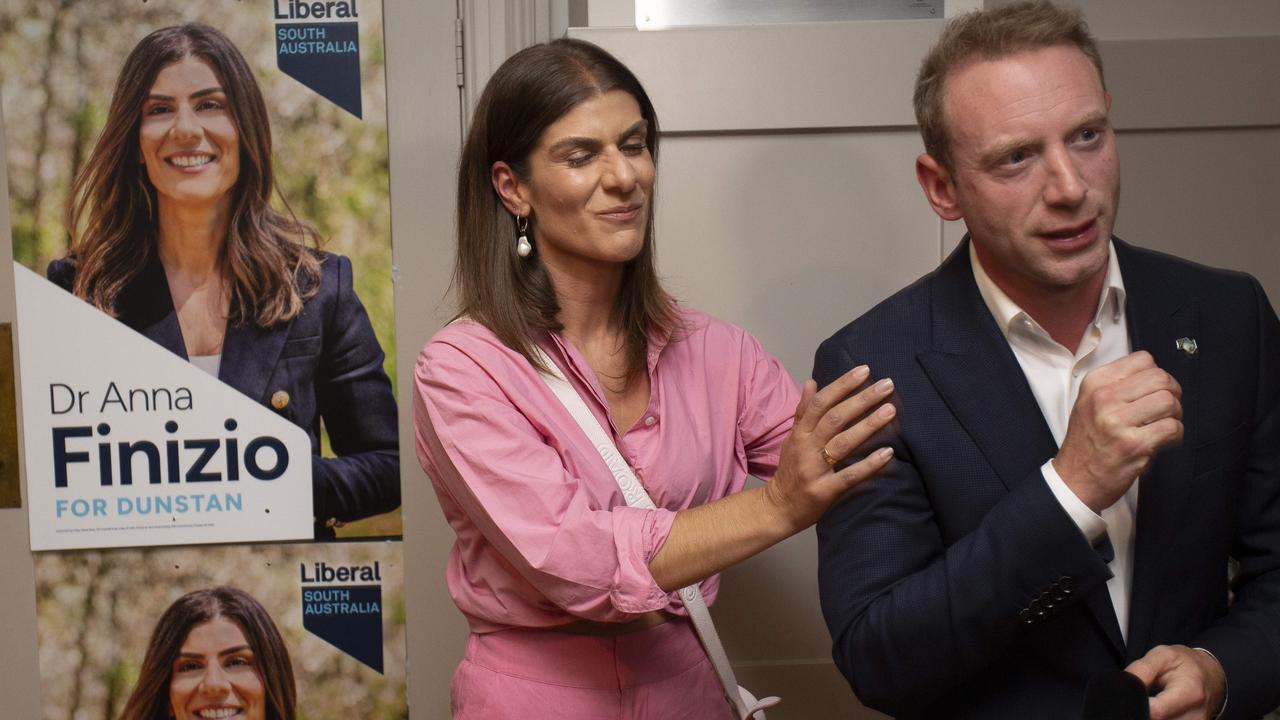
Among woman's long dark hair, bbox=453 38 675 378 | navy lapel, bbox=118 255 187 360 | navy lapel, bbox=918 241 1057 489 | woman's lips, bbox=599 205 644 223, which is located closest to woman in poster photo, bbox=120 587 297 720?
navy lapel, bbox=118 255 187 360

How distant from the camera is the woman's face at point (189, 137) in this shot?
2.36 metres

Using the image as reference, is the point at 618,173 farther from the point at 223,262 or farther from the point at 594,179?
the point at 223,262

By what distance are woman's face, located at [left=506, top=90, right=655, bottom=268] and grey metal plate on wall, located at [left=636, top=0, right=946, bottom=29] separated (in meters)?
0.69

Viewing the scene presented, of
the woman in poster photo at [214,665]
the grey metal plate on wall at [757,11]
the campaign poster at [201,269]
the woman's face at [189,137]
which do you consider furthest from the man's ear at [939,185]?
the woman in poster photo at [214,665]

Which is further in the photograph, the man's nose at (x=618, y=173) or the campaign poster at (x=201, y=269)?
the campaign poster at (x=201, y=269)

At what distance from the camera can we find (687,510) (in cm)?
155

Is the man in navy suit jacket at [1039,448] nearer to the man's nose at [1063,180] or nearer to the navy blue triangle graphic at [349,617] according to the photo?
the man's nose at [1063,180]

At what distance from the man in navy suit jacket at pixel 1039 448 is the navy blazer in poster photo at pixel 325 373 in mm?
1334

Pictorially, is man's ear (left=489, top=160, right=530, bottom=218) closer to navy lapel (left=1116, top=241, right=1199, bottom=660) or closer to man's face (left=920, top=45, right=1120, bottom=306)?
man's face (left=920, top=45, right=1120, bottom=306)

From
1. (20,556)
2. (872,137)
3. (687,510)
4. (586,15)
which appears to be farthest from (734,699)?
(20,556)

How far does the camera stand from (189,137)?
2371mm

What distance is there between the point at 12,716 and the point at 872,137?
88.3 inches

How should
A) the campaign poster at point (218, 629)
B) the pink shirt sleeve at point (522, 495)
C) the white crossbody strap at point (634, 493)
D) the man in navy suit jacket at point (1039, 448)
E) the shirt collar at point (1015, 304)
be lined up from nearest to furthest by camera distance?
the man in navy suit jacket at point (1039, 448) → the shirt collar at point (1015, 304) → the pink shirt sleeve at point (522, 495) → the white crossbody strap at point (634, 493) → the campaign poster at point (218, 629)

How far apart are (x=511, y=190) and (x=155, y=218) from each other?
998 millimetres
